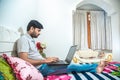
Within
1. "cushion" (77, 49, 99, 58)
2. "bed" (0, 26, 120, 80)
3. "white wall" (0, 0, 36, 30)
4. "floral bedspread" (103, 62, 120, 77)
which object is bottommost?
"cushion" (77, 49, 99, 58)

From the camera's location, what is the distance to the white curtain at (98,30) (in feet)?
15.0

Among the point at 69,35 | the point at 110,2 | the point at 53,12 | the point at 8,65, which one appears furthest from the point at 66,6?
the point at 8,65

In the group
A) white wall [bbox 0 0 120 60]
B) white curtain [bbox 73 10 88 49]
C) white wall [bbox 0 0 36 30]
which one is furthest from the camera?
white curtain [bbox 73 10 88 49]

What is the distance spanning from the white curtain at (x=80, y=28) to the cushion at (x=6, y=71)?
3.40 m

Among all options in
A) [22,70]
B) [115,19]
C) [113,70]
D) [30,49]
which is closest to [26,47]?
[30,49]

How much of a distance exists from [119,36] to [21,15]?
2416mm

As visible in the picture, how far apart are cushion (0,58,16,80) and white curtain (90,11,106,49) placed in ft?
11.9

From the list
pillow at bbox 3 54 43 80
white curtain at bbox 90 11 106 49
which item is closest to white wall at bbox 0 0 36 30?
pillow at bbox 3 54 43 80

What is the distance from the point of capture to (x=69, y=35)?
11.1 ft

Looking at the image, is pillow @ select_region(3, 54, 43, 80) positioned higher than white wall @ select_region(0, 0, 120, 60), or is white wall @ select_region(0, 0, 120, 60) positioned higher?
white wall @ select_region(0, 0, 120, 60)

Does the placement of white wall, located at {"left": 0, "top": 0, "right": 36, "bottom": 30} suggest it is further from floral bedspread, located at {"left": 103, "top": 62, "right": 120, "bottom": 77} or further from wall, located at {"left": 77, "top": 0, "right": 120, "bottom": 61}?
wall, located at {"left": 77, "top": 0, "right": 120, "bottom": 61}

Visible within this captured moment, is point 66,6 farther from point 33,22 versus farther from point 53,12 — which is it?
point 33,22

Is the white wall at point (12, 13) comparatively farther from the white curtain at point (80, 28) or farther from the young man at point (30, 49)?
the white curtain at point (80, 28)

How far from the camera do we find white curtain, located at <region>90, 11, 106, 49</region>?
4570mm
